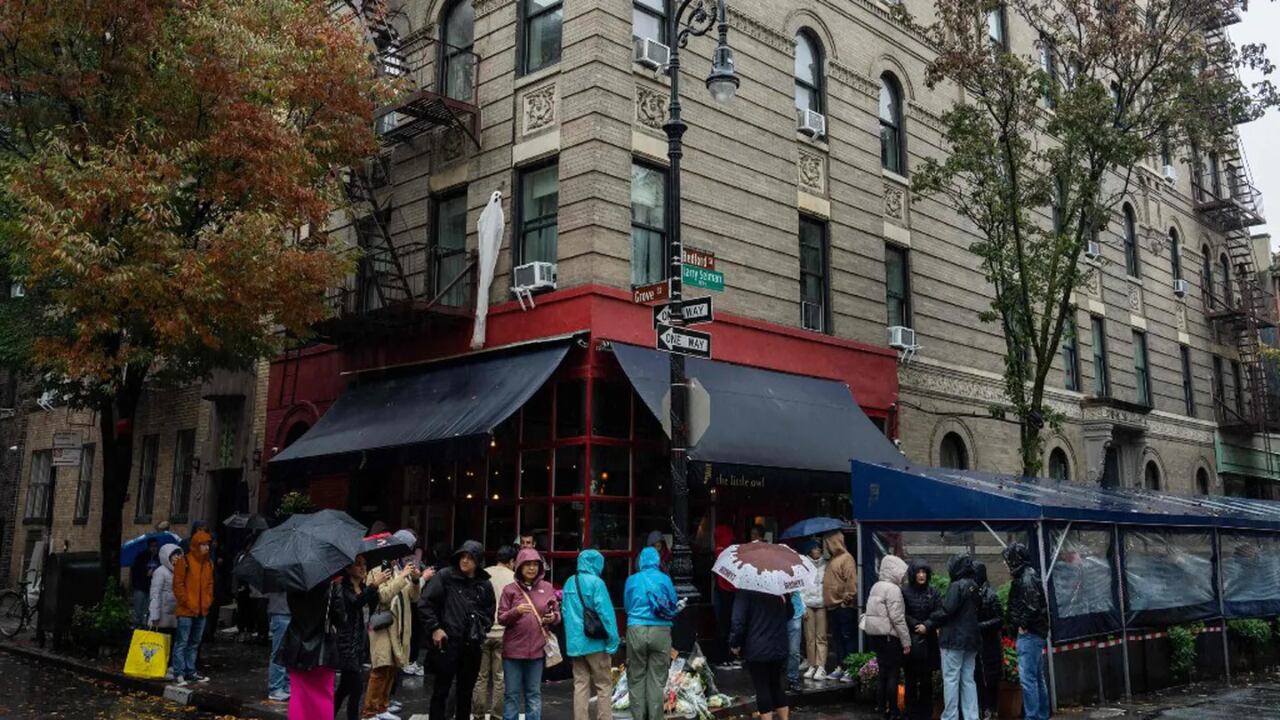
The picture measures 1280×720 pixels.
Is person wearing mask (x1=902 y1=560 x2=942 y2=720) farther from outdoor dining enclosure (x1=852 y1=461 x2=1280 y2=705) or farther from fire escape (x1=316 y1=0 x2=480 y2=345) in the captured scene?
fire escape (x1=316 y1=0 x2=480 y2=345)

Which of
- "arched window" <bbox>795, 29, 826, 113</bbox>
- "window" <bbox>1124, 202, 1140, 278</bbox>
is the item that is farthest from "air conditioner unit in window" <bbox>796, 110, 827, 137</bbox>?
"window" <bbox>1124, 202, 1140, 278</bbox>

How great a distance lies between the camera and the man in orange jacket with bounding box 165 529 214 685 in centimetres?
1266

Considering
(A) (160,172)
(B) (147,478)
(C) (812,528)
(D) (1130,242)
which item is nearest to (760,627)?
(C) (812,528)

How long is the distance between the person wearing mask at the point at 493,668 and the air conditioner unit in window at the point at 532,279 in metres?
5.79

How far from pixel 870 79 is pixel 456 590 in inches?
601

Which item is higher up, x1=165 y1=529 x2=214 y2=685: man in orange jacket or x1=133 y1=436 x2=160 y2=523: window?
x1=133 y1=436 x2=160 y2=523: window

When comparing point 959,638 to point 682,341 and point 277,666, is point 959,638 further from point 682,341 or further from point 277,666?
point 277,666

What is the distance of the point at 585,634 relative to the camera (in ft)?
30.4

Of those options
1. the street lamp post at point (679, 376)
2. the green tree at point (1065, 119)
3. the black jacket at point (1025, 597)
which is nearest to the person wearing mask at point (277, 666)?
the street lamp post at point (679, 376)

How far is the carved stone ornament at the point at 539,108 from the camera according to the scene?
1580 centimetres

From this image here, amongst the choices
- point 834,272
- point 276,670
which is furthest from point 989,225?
point 276,670

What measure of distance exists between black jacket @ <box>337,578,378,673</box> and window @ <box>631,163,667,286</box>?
311 inches

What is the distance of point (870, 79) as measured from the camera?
20.5 meters

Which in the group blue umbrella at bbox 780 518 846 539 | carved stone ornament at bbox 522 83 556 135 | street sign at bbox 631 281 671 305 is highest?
carved stone ornament at bbox 522 83 556 135
